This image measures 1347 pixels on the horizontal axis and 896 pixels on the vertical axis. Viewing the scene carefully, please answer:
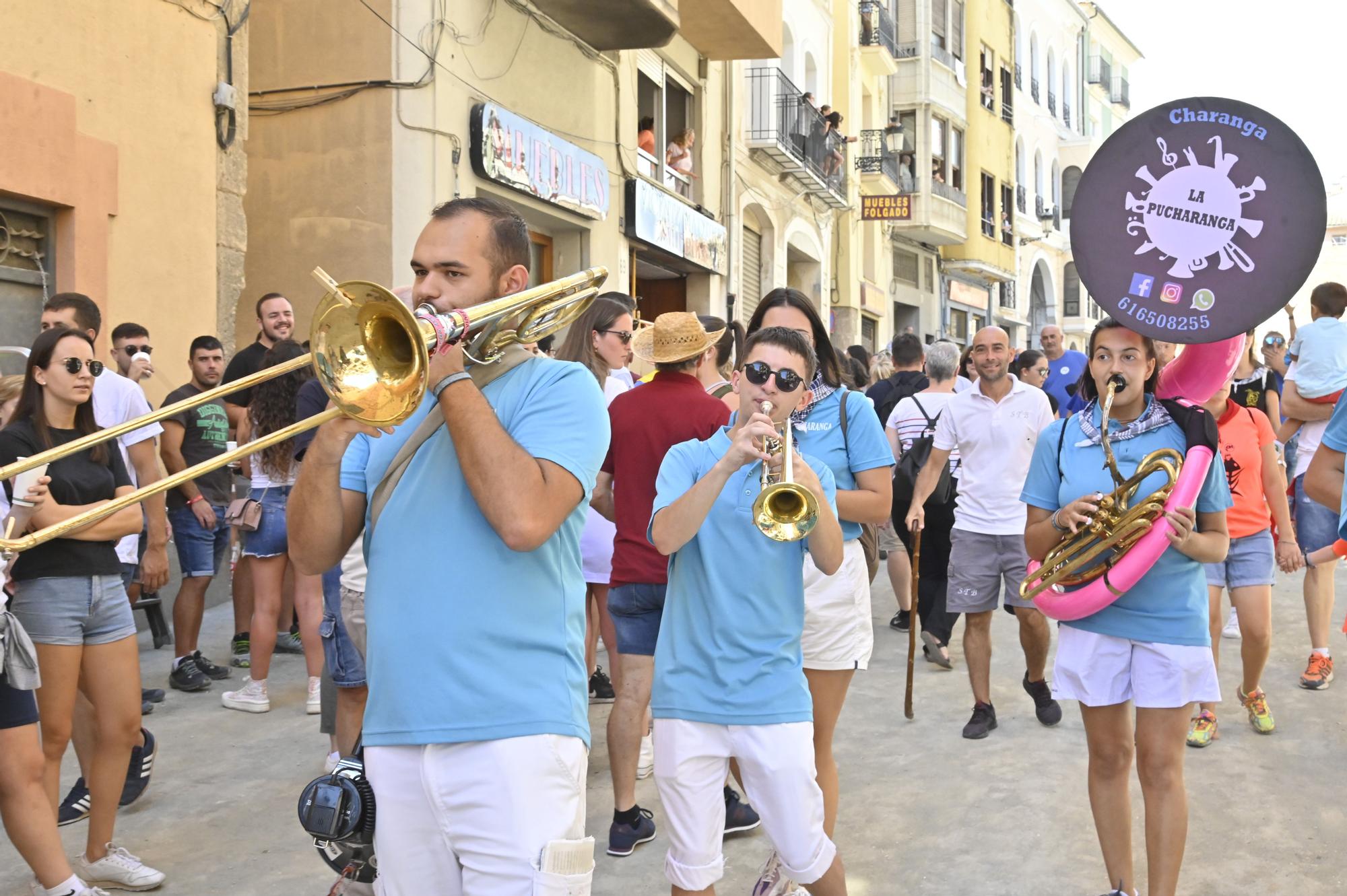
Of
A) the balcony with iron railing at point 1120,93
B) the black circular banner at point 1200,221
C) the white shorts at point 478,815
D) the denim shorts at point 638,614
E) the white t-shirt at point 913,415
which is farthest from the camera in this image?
the balcony with iron railing at point 1120,93

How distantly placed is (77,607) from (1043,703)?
441cm

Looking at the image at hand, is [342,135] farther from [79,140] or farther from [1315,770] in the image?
[1315,770]

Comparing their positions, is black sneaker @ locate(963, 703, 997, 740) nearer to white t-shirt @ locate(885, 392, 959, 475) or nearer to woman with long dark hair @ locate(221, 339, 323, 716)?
white t-shirt @ locate(885, 392, 959, 475)

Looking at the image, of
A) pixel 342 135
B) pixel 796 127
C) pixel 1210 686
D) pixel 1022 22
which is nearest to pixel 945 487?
pixel 1210 686

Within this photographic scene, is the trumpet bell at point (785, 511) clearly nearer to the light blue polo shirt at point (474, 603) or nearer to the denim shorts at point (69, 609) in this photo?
the light blue polo shirt at point (474, 603)

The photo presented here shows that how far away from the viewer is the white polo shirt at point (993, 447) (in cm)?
625

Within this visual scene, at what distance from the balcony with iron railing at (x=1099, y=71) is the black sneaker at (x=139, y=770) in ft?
138

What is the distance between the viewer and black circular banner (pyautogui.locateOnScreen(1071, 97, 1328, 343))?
344 cm

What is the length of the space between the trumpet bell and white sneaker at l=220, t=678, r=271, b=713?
3964 mm

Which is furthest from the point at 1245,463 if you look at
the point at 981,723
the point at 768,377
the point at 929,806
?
the point at 768,377

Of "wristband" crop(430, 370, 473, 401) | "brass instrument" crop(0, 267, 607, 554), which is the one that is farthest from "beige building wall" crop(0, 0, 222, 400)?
"wristband" crop(430, 370, 473, 401)

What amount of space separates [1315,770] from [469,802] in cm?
454

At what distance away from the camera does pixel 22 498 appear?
142 inches

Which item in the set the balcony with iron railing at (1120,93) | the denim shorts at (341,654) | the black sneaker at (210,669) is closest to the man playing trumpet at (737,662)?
the denim shorts at (341,654)
